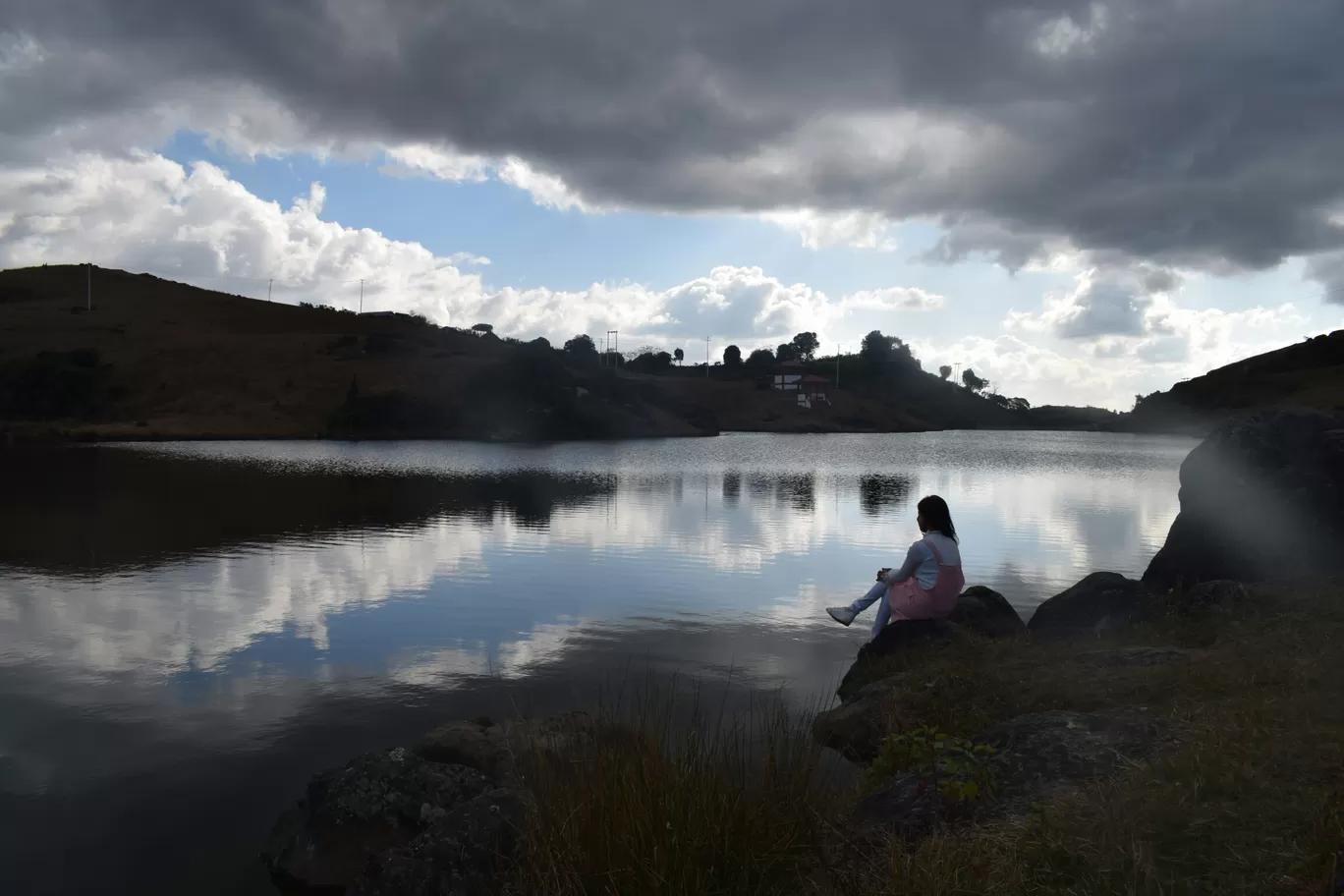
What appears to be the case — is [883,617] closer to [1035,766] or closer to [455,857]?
[1035,766]

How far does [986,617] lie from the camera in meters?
13.2

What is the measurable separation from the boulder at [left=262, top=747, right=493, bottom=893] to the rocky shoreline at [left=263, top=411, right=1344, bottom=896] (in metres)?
0.01

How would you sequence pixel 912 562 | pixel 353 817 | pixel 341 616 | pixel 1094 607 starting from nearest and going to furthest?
pixel 353 817 < pixel 912 562 < pixel 1094 607 < pixel 341 616

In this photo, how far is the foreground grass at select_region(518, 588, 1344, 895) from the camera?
4.34 meters

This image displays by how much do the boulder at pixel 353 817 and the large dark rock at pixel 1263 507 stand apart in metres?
11.1

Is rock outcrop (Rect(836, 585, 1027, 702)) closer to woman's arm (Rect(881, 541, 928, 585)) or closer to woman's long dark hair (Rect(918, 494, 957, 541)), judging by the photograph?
woman's arm (Rect(881, 541, 928, 585))

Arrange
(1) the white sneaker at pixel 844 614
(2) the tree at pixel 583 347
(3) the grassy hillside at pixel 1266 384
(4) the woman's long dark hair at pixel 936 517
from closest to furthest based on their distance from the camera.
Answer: (4) the woman's long dark hair at pixel 936 517 < (1) the white sneaker at pixel 844 614 < (3) the grassy hillside at pixel 1266 384 < (2) the tree at pixel 583 347

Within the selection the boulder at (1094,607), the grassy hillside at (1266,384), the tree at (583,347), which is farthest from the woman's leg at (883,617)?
the tree at (583,347)

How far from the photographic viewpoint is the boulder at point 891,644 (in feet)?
38.4

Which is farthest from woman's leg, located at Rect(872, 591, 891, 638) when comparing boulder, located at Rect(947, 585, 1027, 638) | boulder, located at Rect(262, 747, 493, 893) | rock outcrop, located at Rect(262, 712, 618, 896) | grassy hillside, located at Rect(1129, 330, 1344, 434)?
grassy hillside, located at Rect(1129, 330, 1344, 434)

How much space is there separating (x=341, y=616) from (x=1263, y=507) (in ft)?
49.7

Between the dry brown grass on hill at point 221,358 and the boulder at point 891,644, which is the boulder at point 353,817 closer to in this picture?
the boulder at point 891,644

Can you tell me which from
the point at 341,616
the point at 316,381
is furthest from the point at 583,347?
the point at 341,616

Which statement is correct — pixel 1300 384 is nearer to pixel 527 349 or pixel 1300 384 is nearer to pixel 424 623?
pixel 527 349
